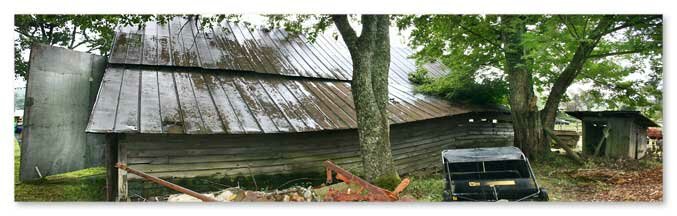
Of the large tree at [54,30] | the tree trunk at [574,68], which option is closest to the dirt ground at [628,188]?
the tree trunk at [574,68]

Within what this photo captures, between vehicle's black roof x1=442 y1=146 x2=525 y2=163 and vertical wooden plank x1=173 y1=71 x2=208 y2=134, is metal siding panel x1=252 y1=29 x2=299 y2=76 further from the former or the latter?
vehicle's black roof x1=442 y1=146 x2=525 y2=163

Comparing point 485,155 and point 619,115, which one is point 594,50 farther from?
point 485,155

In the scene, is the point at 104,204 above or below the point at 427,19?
below

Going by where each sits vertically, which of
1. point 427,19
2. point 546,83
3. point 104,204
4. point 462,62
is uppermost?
point 427,19

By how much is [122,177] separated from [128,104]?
82 centimetres

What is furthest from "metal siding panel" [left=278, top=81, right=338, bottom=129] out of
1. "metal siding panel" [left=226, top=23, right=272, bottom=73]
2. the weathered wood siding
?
"metal siding panel" [left=226, top=23, right=272, bottom=73]

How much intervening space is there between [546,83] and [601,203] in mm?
1420

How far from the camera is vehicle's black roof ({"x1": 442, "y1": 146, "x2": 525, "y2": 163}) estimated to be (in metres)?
3.99

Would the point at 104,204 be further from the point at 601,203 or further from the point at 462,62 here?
the point at 601,203

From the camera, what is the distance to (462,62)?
5.23 meters

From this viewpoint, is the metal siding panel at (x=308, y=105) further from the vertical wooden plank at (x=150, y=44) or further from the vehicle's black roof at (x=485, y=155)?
the vertical wooden plank at (x=150, y=44)

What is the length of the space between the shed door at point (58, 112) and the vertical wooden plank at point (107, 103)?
25cm

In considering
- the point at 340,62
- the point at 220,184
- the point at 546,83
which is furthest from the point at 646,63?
the point at 220,184

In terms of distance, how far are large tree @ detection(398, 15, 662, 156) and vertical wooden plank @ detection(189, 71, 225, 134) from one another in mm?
2463
